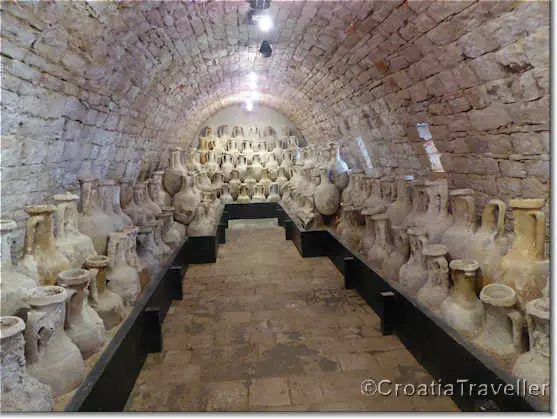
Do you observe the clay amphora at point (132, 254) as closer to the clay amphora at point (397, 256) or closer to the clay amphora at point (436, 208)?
the clay amphora at point (397, 256)

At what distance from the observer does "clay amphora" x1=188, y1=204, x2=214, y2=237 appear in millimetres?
6559

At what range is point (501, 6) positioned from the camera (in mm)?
2986

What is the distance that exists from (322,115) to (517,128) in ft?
18.7

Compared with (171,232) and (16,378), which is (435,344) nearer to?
(16,378)

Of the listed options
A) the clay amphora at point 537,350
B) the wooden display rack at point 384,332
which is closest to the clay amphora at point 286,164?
the wooden display rack at point 384,332

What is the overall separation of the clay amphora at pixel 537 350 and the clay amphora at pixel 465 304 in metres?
0.60

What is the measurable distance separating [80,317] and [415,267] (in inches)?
102

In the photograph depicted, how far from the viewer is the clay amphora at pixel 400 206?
4.58 m

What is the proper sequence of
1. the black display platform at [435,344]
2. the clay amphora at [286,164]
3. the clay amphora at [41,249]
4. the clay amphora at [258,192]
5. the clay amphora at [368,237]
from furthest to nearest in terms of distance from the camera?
the clay amphora at [286,164]
the clay amphora at [258,192]
the clay amphora at [368,237]
the clay amphora at [41,249]
the black display platform at [435,344]

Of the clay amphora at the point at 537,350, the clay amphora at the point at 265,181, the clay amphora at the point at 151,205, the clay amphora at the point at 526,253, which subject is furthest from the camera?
the clay amphora at the point at 265,181

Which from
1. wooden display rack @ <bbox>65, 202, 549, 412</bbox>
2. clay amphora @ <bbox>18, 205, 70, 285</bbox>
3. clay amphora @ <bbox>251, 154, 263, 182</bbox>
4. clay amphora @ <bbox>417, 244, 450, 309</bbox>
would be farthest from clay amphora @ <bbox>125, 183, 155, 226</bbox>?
clay amphora @ <bbox>251, 154, 263, 182</bbox>

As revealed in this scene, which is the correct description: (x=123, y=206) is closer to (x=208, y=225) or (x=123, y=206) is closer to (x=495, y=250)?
(x=208, y=225)

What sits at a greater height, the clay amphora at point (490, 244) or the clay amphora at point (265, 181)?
the clay amphora at point (265, 181)

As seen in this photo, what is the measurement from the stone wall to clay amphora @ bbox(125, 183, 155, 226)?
1.95 feet
